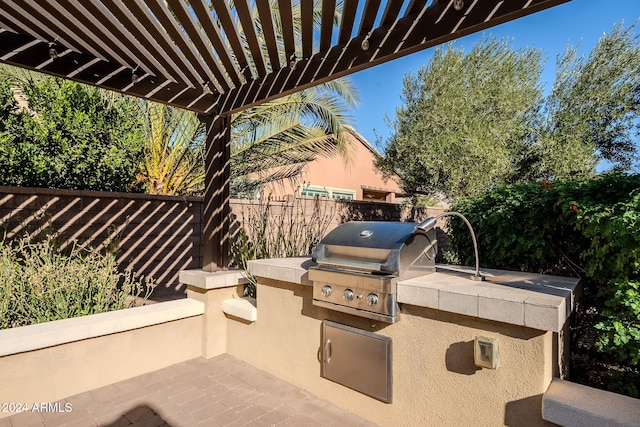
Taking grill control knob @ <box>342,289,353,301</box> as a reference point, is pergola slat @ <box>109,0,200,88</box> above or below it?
above

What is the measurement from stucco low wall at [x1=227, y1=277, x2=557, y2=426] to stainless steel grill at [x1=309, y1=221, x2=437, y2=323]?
0.17 meters

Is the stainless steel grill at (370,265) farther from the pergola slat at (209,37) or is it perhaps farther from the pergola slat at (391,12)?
the pergola slat at (391,12)

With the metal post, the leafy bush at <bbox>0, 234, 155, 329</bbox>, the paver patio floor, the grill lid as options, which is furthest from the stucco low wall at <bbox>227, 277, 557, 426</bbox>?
the leafy bush at <bbox>0, 234, 155, 329</bbox>

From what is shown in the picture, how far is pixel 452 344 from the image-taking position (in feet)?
6.81

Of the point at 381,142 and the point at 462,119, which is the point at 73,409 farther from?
the point at 381,142

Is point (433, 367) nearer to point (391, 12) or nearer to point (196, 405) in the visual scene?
point (196, 405)

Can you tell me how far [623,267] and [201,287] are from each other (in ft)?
11.1

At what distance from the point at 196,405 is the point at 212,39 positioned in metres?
2.79

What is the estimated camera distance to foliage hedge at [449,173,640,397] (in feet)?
6.88

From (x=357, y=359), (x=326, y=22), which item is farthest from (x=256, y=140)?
(x=357, y=359)

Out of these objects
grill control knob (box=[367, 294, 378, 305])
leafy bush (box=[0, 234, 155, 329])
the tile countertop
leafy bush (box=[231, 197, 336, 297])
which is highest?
leafy bush (box=[231, 197, 336, 297])

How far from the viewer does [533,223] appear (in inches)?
118

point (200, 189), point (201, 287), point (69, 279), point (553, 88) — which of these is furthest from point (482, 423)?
point (553, 88)

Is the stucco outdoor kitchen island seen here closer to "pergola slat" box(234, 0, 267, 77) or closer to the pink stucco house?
"pergola slat" box(234, 0, 267, 77)
